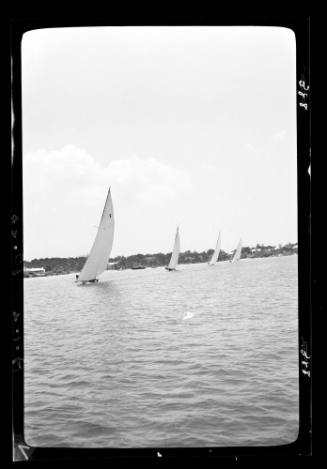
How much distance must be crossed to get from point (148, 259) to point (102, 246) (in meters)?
0.25

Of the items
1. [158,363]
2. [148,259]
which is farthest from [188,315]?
[148,259]

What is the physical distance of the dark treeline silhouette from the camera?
5.15 ft

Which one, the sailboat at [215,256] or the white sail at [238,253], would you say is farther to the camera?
the white sail at [238,253]

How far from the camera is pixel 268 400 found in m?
1.44

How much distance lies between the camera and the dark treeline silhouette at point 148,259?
1.57m

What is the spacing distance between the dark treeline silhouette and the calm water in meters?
0.04

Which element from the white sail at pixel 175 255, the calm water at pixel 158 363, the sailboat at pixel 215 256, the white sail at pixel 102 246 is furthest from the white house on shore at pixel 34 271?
the sailboat at pixel 215 256

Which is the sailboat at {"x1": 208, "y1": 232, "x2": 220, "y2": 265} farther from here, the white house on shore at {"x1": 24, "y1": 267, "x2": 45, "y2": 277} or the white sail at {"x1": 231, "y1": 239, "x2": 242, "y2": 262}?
the white house on shore at {"x1": 24, "y1": 267, "x2": 45, "y2": 277}

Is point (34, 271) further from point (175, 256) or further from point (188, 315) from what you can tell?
point (188, 315)

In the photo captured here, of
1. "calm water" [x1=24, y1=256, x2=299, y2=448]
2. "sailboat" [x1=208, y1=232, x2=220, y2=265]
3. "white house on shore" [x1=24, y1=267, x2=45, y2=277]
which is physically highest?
"sailboat" [x1=208, y1=232, x2=220, y2=265]

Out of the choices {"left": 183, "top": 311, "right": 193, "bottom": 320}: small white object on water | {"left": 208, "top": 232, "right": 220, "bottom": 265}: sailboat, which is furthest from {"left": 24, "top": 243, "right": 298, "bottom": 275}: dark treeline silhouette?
{"left": 183, "top": 311, "right": 193, "bottom": 320}: small white object on water

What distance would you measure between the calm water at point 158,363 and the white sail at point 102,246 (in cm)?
6

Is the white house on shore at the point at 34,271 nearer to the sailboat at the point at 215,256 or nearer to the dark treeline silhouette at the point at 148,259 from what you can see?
the dark treeline silhouette at the point at 148,259
